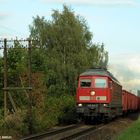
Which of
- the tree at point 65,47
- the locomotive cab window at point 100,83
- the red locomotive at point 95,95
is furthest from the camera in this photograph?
the tree at point 65,47

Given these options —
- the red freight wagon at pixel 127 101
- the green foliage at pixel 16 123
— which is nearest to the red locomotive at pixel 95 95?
the green foliage at pixel 16 123

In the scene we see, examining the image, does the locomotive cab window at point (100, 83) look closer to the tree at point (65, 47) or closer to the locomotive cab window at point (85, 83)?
the locomotive cab window at point (85, 83)

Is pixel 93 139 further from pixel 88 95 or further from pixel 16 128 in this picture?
pixel 88 95

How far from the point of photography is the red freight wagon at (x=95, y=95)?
3250 centimetres

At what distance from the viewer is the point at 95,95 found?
32.8m

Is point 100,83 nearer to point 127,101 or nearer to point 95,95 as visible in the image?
point 95,95

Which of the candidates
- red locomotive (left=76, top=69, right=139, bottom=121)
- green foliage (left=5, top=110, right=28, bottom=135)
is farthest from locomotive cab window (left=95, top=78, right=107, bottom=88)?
green foliage (left=5, top=110, right=28, bottom=135)

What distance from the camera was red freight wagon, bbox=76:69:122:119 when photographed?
32500 millimetres

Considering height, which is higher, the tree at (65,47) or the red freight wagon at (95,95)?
the tree at (65,47)

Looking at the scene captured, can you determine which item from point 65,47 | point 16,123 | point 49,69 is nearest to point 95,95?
point 16,123

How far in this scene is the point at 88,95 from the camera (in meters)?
33.0

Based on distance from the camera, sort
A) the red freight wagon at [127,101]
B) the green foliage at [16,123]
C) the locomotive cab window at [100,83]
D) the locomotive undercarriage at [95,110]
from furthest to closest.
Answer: the red freight wagon at [127,101]
the locomotive cab window at [100,83]
the locomotive undercarriage at [95,110]
the green foliage at [16,123]

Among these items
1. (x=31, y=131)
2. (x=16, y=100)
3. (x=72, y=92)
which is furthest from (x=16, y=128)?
(x=72, y=92)

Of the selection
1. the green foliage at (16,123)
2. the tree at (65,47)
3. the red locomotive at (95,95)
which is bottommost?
the green foliage at (16,123)
